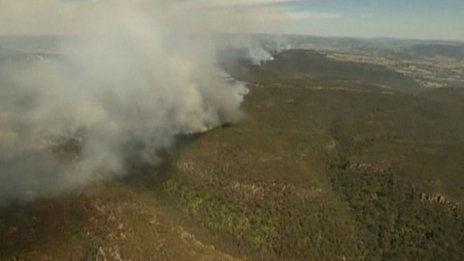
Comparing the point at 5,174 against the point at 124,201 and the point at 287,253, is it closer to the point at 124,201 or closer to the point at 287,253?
the point at 124,201

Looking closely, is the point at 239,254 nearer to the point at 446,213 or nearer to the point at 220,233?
the point at 220,233

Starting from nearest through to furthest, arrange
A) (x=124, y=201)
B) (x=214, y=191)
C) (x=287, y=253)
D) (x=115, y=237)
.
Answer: (x=115, y=237)
(x=124, y=201)
(x=287, y=253)
(x=214, y=191)

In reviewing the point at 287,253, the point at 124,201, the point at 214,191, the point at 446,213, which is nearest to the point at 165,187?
the point at 214,191

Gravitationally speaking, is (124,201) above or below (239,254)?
above

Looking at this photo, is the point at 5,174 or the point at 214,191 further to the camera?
the point at 214,191

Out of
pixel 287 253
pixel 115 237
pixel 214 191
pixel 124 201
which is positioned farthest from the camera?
pixel 214 191

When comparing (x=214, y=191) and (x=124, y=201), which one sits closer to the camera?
(x=124, y=201)

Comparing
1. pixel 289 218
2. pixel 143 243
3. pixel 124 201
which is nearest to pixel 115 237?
pixel 143 243

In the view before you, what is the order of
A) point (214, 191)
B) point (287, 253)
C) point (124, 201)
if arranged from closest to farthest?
point (124, 201), point (287, 253), point (214, 191)

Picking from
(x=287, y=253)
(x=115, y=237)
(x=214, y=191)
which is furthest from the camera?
(x=214, y=191)
